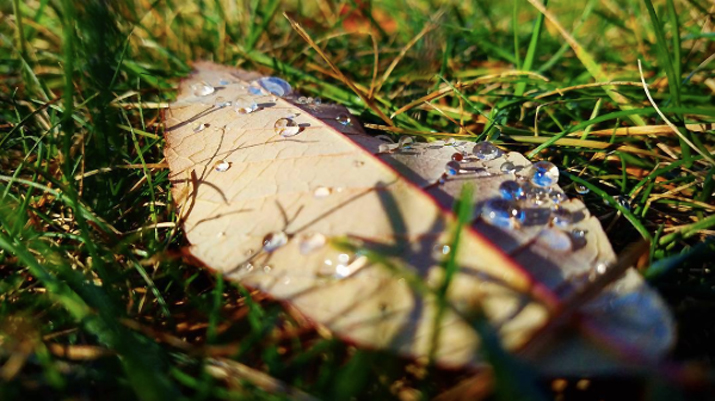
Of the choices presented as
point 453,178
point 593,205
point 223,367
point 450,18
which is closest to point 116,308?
point 223,367

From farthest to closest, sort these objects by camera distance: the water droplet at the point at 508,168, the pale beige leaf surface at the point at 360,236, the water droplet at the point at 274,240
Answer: the water droplet at the point at 508,168, the water droplet at the point at 274,240, the pale beige leaf surface at the point at 360,236

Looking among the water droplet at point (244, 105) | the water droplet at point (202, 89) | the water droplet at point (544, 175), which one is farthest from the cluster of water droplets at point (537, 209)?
the water droplet at point (202, 89)

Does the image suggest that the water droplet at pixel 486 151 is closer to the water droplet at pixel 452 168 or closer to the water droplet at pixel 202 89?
the water droplet at pixel 452 168

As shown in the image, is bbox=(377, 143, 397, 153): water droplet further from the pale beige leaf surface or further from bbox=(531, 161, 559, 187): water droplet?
bbox=(531, 161, 559, 187): water droplet

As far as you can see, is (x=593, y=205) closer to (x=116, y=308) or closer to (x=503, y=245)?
(x=503, y=245)

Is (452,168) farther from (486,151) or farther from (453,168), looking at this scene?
(486,151)

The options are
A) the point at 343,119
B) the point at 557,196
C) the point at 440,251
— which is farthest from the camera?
the point at 343,119

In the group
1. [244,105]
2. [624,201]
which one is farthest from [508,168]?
[244,105]
